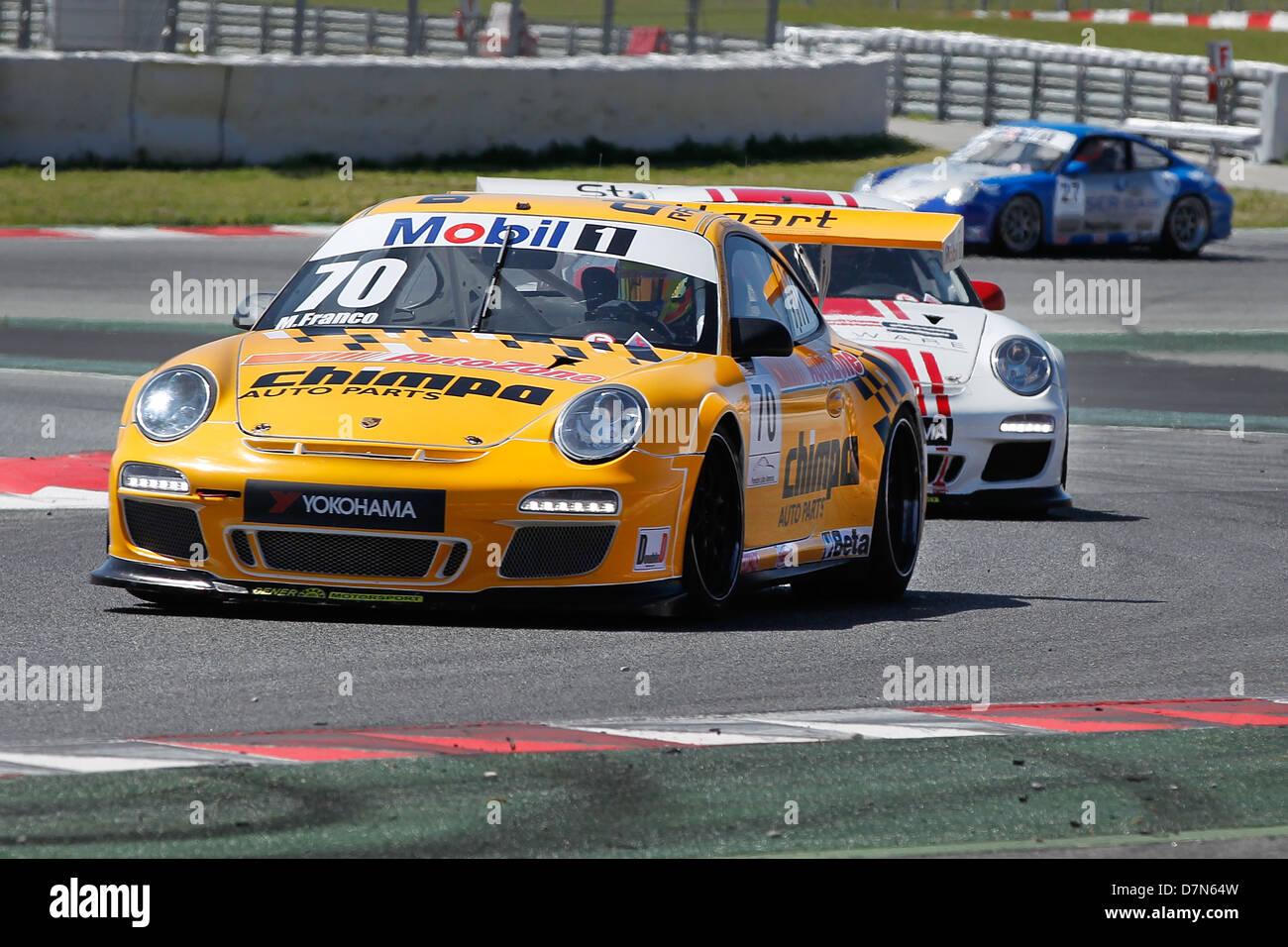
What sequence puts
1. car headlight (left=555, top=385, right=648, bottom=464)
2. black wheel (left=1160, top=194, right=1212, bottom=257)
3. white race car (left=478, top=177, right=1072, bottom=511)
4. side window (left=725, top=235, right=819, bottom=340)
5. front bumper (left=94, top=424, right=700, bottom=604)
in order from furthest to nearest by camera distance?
black wheel (left=1160, top=194, right=1212, bottom=257) < white race car (left=478, top=177, right=1072, bottom=511) < side window (left=725, top=235, right=819, bottom=340) < car headlight (left=555, top=385, right=648, bottom=464) < front bumper (left=94, top=424, right=700, bottom=604)

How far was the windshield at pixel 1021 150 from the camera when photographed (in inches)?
877

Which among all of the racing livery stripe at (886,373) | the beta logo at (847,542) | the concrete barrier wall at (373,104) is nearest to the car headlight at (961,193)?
the concrete barrier wall at (373,104)

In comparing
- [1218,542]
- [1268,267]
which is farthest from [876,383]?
[1268,267]

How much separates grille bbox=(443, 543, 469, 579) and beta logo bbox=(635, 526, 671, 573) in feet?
1.64

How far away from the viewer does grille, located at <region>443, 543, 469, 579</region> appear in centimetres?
635

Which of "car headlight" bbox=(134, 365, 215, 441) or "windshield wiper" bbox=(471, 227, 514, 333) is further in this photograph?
"windshield wiper" bbox=(471, 227, 514, 333)

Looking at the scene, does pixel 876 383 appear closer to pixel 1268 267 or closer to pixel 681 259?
pixel 681 259

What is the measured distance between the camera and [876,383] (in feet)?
26.9

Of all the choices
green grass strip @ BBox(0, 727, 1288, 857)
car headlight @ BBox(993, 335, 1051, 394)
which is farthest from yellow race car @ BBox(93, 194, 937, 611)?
car headlight @ BBox(993, 335, 1051, 394)

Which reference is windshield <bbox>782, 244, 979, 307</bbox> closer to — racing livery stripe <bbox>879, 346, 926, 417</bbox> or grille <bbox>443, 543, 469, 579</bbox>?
racing livery stripe <bbox>879, 346, 926, 417</bbox>

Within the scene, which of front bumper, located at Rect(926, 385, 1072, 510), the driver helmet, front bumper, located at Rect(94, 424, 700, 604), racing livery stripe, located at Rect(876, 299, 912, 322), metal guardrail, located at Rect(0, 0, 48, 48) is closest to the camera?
front bumper, located at Rect(94, 424, 700, 604)

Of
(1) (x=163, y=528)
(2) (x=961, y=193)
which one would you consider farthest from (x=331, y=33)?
(1) (x=163, y=528)

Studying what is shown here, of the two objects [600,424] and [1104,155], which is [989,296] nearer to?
[600,424]
